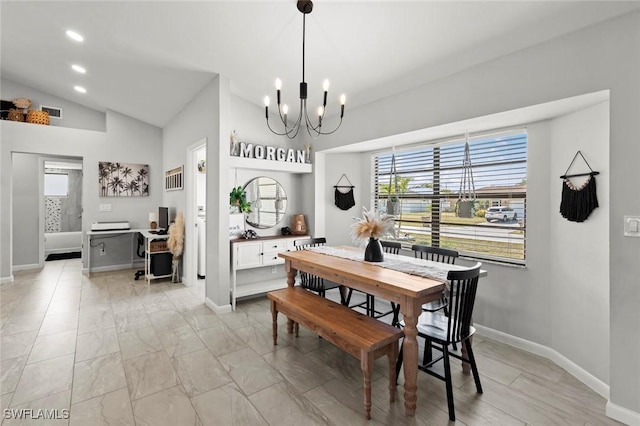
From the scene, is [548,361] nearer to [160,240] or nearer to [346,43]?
[346,43]

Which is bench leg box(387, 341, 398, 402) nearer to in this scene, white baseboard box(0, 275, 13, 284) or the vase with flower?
the vase with flower

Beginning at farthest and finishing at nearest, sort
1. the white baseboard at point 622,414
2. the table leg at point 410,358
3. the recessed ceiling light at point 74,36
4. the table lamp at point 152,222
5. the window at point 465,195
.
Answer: the table lamp at point 152,222
the recessed ceiling light at point 74,36
the window at point 465,195
the table leg at point 410,358
the white baseboard at point 622,414

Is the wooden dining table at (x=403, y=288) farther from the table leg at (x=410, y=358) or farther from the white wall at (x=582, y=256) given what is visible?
the white wall at (x=582, y=256)

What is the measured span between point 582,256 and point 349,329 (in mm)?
2033

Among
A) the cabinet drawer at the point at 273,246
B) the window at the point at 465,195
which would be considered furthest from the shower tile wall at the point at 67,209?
the window at the point at 465,195

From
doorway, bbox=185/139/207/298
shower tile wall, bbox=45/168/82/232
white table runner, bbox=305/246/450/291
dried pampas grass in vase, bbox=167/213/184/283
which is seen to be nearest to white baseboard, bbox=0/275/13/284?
dried pampas grass in vase, bbox=167/213/184/283

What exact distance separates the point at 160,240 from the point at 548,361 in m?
5.44

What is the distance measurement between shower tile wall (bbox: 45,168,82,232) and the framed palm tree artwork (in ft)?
9.00

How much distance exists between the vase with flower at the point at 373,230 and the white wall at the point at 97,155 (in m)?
5.16

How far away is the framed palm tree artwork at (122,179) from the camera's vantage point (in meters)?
5.64

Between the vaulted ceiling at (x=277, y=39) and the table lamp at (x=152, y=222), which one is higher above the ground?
the vaulted ceiling at (x=277, y=39)

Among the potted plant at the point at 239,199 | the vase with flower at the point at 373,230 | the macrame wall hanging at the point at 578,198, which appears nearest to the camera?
the macrame wall hanging at the point at 578,198

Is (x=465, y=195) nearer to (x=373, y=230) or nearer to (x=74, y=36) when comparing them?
(x=373, y=230)

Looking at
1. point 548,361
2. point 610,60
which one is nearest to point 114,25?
point 610,60
